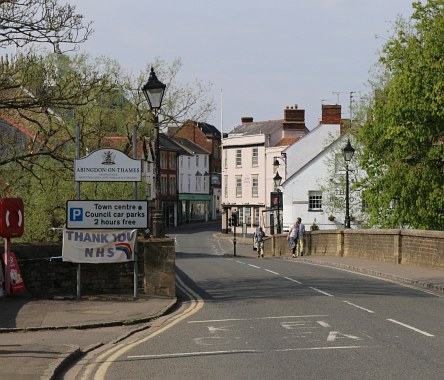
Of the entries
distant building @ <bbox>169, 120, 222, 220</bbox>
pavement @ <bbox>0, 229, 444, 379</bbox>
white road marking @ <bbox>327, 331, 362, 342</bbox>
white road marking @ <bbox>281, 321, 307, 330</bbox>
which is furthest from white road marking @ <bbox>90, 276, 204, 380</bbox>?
distant building @ <bbox>169, 120, 222, 220</bbox>

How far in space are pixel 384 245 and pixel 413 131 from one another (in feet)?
30.0

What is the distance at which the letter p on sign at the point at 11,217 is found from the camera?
19641mm

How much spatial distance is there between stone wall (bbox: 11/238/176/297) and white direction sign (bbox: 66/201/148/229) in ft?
2.37

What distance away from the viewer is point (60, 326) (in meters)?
16.2

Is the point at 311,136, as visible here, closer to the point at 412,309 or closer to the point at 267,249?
the point at 267,249

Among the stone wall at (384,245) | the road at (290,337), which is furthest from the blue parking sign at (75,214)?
the stone wall at (384,245)

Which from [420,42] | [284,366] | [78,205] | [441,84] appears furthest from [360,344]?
[420,42]

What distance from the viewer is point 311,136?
81.1m

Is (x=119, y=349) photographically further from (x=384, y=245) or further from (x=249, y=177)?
(x=249, y=177)

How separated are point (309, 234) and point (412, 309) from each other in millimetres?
28524

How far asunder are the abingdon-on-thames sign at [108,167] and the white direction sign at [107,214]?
0.60 metres

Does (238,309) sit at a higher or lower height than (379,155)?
lower

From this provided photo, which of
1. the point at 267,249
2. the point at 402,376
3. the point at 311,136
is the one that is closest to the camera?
the point at 402,376

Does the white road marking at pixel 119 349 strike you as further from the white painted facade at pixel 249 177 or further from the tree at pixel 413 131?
the white painted facade at pixel 249 177
